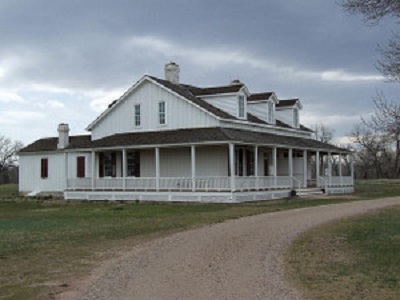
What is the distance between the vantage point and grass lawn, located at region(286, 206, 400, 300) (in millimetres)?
9094

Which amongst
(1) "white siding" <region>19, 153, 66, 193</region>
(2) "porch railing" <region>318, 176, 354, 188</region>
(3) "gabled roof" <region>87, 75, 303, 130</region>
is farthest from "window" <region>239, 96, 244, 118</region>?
(1) "white siding" <region>19, 153, 66, 193</region>

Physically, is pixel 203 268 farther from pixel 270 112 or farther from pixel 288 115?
pixel 288 115

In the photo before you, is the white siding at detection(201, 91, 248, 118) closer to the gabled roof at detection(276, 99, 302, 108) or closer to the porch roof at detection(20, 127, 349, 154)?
the porch roof at detection(20, 127, 349, 154)

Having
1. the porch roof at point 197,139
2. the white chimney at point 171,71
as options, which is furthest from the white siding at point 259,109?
the white chimney at point 171,71

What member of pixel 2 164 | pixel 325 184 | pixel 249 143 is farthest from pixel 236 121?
pixel 2 164

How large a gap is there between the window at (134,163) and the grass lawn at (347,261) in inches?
802

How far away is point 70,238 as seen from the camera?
16141mm

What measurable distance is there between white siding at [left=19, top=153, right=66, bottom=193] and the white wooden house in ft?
0.25

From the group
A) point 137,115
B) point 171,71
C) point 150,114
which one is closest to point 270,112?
point 171,71

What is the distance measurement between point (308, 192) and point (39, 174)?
19031mm

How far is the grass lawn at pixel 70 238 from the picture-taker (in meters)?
10.4

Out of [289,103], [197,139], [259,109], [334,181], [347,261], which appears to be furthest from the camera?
[289,103]

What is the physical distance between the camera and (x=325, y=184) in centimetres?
3853

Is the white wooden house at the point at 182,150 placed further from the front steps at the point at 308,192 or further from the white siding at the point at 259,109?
the front steps at the point at 308,192
